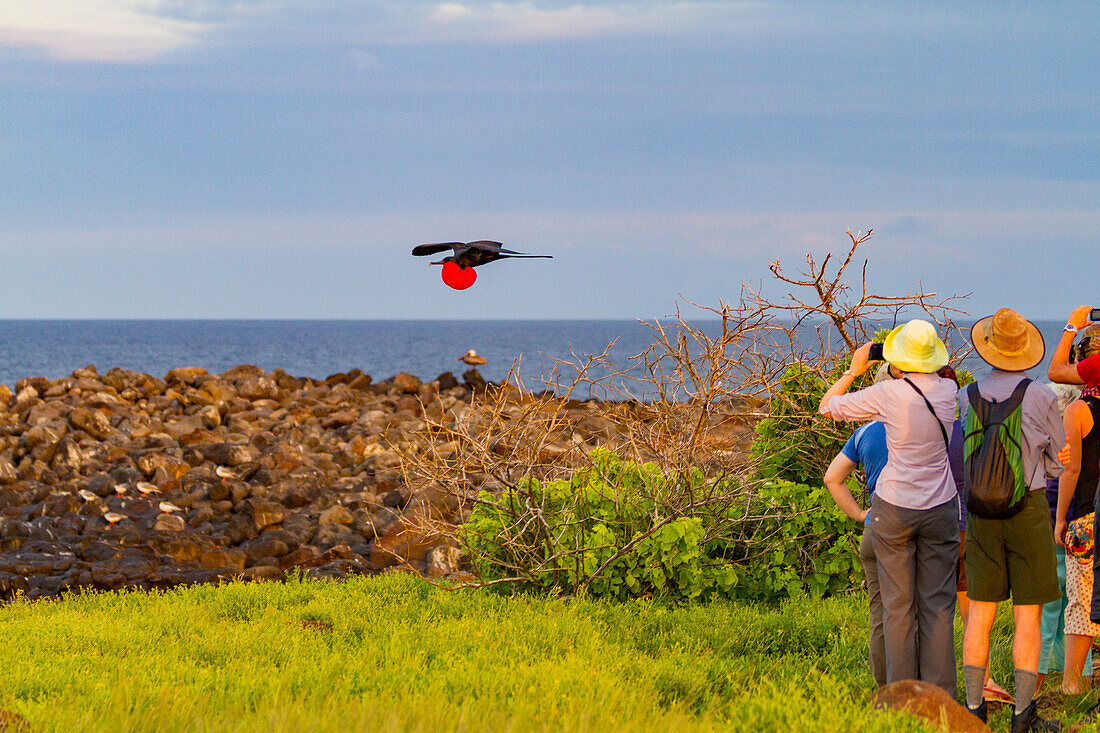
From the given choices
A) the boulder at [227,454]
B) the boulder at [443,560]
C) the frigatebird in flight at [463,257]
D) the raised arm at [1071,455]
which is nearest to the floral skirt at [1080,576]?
the raised arm at [1071,455]

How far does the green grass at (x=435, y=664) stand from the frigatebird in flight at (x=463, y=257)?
226cm

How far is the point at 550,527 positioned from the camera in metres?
8.19

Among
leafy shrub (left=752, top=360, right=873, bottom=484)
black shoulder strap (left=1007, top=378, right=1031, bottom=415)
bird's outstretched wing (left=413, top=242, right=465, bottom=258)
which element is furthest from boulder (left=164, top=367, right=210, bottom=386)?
black shoulder strap (left=1007, top=378, right=1031, bottom=415)

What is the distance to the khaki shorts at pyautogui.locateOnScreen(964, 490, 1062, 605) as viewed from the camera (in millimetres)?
4828

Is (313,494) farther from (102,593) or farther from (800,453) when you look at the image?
(800,453)

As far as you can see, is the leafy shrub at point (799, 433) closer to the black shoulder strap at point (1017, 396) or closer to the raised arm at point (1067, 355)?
the raised arm at point (1067, 355)

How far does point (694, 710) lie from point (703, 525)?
9.99 ft

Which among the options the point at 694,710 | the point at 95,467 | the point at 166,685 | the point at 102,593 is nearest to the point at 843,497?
the point at 694,710

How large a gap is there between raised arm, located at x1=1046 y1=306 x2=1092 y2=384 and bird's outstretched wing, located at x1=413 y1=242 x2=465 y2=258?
3.46 m

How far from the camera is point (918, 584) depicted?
4.95 m

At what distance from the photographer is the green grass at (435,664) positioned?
15.3ft

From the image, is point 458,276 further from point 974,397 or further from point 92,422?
point 92,422

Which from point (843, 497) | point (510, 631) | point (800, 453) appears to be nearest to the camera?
→ point (843, 497)

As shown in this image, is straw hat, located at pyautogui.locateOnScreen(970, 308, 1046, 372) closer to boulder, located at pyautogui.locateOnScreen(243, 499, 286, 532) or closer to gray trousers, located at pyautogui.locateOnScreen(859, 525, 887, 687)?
gray trousers, located at pyautogui.locateOnScreen(859, 525, 887, 687)
